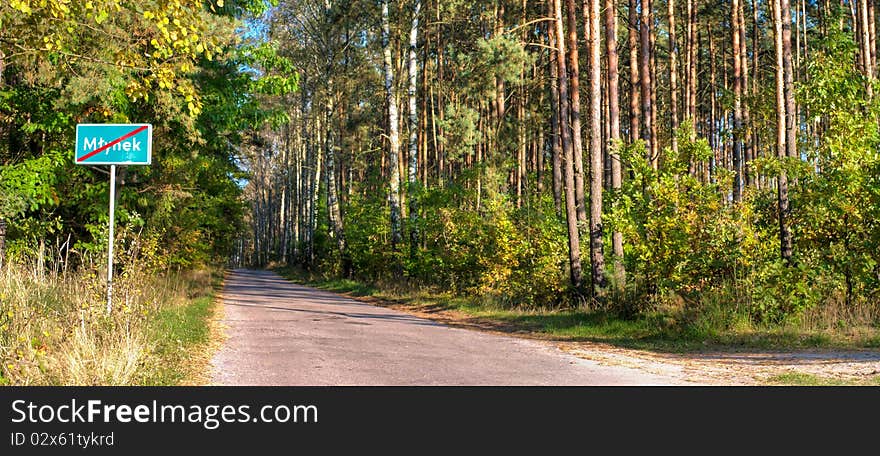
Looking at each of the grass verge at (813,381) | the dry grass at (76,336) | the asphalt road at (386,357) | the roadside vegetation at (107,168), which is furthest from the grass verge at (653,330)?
the dry grass at (76,336)

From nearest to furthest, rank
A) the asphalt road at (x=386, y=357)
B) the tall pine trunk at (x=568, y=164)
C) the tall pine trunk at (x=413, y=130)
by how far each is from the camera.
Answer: the asphalt road at (x=386, y=357)
the tall pine trunk at (x=568, y=164)
the tall pine trunk at (x=413, y=130)

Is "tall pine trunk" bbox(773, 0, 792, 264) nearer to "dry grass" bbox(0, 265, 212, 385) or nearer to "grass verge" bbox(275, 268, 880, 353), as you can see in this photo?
"grass verge" bbox(275, 268, 880, 353)

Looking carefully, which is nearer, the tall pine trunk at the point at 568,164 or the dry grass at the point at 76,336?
the dry grass at the point at 76,336

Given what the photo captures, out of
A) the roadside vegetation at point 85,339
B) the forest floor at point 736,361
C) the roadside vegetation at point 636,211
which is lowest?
the forest floor at point 736,361

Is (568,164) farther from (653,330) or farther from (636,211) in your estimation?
(653,330)

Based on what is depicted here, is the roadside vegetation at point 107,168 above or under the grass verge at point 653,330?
above

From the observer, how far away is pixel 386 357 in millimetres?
11047

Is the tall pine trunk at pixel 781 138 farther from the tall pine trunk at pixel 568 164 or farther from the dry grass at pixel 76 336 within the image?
the dry grass at pixel 76 336

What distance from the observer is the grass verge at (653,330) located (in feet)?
42.3

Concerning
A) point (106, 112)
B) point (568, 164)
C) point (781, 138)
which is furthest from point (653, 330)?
point (106, 112)

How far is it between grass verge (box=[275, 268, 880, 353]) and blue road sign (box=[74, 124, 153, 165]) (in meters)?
8.68

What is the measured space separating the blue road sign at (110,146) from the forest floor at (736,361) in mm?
6965

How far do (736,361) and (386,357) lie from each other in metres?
5.10

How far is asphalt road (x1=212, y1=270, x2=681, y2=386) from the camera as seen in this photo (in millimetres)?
9023
